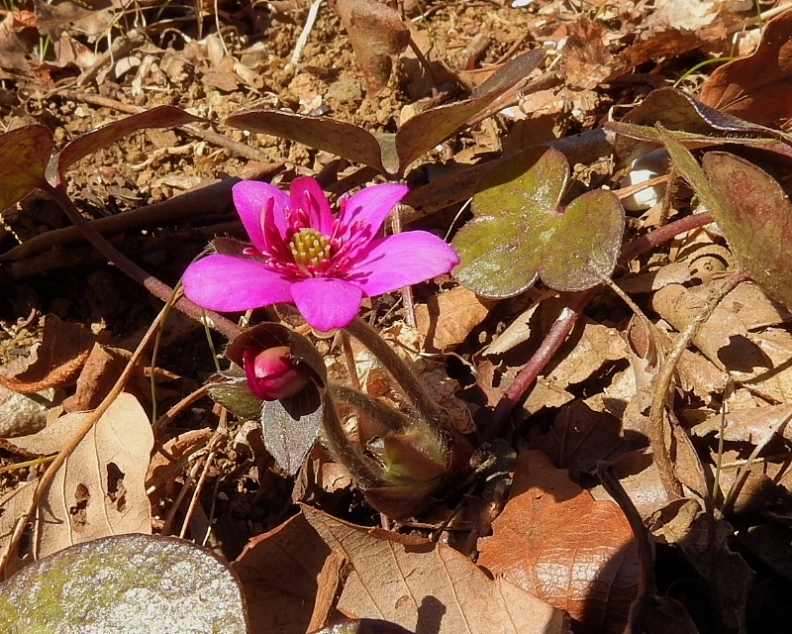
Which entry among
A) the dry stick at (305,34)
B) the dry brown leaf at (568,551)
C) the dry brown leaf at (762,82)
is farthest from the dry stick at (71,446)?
the dry brown leaf at (762,82)

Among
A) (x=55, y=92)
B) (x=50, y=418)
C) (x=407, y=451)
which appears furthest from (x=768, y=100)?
(x=55, y=92)

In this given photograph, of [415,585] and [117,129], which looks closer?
[415,585]

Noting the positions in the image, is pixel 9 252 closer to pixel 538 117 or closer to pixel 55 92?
pixel 55 92

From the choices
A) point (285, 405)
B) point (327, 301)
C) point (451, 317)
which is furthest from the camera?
point (451, 317)

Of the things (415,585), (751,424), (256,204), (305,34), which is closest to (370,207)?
(256,204)

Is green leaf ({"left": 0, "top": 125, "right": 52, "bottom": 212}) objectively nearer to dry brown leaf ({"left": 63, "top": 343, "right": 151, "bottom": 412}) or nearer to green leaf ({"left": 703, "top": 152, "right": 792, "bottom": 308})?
dry brown leaf ({"left": 63, "top": 343, "right": 151, "bottom": 412})

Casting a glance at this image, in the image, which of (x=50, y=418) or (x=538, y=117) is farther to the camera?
(x=538, y=117)

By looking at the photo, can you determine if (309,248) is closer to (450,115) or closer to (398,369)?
(398,369)

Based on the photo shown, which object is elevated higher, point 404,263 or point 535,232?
point 404,263
